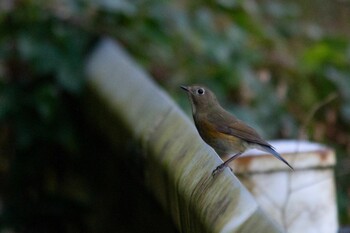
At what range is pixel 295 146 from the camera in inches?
154

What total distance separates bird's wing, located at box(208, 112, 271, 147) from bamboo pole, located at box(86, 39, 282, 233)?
0.58 feet

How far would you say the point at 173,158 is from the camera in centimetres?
315

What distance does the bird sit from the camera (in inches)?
144

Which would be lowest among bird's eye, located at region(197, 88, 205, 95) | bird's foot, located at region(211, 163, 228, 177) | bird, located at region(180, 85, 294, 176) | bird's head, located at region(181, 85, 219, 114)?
bird's foot, located at region(211, 163, 228, 177)

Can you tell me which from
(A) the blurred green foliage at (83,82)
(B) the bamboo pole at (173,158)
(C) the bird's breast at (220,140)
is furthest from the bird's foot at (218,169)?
(A) the blurred green foliage at (83,82)

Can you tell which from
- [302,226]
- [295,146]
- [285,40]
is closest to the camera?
[302,226]

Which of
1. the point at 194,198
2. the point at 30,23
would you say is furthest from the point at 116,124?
the point at 194,198

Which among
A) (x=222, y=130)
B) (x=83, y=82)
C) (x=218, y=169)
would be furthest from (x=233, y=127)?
(x=83, y=82)

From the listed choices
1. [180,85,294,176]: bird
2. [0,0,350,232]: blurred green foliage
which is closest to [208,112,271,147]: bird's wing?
[180,85,294,176]: bird

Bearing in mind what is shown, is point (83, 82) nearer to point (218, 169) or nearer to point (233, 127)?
point (233, 127)

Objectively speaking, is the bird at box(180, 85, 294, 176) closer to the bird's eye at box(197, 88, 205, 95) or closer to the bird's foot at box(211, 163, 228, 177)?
the bird's eye at box(197, 88, 205, 95)

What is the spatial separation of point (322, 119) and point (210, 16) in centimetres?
95

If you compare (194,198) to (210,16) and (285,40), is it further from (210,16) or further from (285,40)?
(285,40)

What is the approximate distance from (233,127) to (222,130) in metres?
0.04
